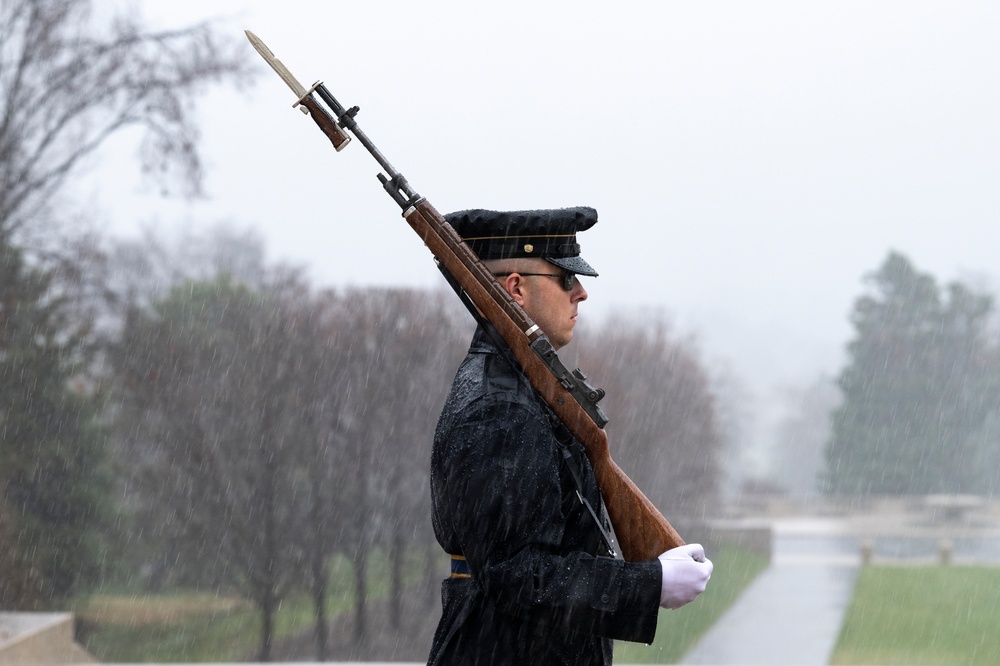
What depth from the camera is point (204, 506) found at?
28.2 ft

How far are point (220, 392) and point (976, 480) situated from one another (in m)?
6.07

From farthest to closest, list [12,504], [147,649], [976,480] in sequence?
[976,480] → [147,649] → [12,504]

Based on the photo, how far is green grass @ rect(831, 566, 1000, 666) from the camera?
25.7 feet

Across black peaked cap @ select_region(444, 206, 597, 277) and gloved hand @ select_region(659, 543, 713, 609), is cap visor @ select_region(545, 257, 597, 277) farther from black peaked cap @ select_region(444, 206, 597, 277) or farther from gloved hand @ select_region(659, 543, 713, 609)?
gloved hand @ select_region(659, 543, 713, 609)

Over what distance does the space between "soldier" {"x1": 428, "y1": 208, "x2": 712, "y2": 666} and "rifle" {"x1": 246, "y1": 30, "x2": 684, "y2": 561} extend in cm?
3

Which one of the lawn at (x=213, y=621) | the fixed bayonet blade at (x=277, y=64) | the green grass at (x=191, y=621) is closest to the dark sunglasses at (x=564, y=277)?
the fixed bayonet blade at (x=277, y=64)

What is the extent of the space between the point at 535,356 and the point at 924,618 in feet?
23.8

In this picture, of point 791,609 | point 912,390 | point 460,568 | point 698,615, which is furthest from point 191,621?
point 460,568

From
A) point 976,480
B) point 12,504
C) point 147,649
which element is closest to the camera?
point 12,504

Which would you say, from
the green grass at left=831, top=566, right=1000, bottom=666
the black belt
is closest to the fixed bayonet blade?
the black belt

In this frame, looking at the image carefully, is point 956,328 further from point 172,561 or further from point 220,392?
point 172,561

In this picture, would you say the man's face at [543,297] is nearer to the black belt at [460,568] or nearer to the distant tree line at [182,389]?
the black belt at [460,568]

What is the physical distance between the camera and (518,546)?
1.74 meters

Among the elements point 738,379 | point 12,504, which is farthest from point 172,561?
point 738,379
